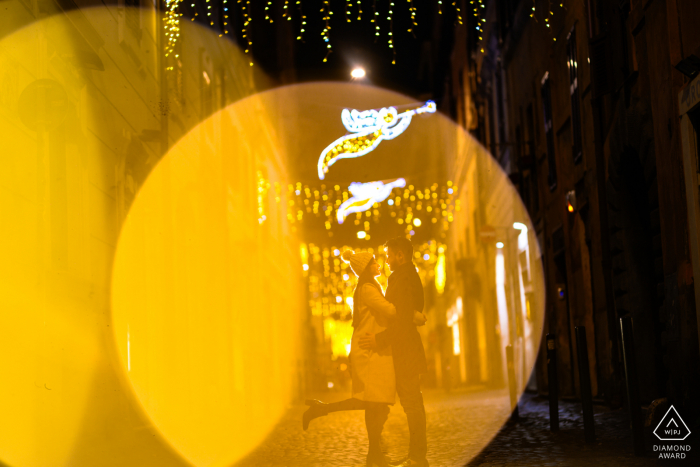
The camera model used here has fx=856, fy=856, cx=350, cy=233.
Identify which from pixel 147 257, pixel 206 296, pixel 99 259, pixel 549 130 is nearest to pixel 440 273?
pixel 206 296

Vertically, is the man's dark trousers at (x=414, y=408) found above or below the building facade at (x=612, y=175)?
below

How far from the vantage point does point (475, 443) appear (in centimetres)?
839

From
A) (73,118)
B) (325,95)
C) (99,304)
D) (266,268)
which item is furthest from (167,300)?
(325,95)

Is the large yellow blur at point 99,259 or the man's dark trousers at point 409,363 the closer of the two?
the man's dark trousers at point 409,363

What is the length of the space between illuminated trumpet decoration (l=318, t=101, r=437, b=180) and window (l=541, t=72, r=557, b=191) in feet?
7.91

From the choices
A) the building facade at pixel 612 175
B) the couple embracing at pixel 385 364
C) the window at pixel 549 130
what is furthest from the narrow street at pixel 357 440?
the window at pixel 549 130

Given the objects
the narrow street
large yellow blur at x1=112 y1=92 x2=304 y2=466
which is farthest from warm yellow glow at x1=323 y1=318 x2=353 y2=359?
the narrow street

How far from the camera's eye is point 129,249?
13.2 m

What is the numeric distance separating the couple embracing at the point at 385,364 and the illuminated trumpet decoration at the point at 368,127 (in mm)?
10804

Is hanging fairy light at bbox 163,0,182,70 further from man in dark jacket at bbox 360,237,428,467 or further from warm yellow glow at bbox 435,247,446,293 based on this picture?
warm yellow glow at bbox 435,247,446,293

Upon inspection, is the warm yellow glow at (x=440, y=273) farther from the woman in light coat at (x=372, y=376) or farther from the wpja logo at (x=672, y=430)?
the woman in light coat at (x=372, y=376)

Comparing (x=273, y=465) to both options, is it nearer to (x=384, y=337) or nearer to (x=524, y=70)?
(x=384, y=337)

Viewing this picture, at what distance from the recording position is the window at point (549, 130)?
17.3 m

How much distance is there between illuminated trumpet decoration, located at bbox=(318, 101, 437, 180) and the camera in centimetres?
1772
